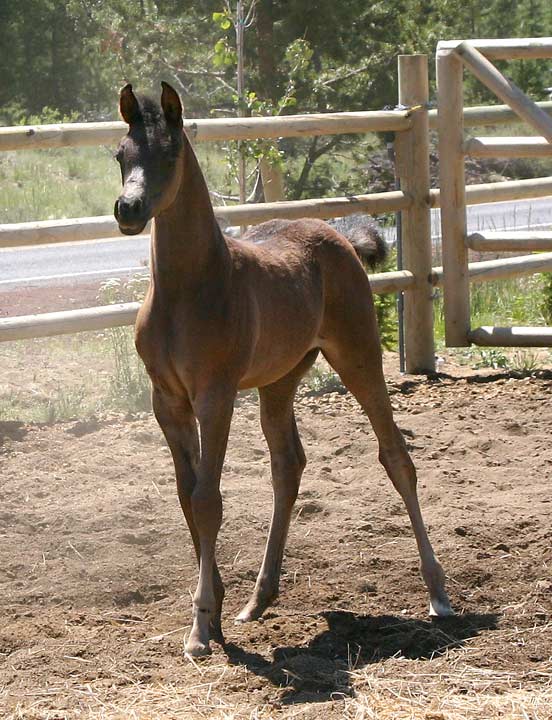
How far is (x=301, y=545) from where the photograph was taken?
489cm

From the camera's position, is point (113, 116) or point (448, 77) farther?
point (113, 116)

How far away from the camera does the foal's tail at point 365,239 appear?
16.6ft

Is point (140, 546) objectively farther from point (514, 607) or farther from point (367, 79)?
point (367, 79)

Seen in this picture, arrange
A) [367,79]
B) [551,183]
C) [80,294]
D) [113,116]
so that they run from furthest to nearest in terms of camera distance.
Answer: [113,116] → [367,79] → [80,294] → [551,183]

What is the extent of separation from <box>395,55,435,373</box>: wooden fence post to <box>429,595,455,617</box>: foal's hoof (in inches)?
149

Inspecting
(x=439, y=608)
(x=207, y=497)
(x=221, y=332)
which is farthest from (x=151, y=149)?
(x=439, y=608)

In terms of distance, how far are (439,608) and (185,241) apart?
1.71 m

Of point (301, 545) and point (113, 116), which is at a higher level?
point (113, 116)

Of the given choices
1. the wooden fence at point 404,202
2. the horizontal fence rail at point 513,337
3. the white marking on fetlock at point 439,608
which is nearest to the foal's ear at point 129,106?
the white marking on fetlock at point 439,608

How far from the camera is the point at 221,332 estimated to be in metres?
3.88

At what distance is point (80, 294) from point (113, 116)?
45.5 feet

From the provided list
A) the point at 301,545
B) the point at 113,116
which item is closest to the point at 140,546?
the point at 301,545

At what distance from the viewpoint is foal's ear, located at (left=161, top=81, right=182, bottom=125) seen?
12.0 ft

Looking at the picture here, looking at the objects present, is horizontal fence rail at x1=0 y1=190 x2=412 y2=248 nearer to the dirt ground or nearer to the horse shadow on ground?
the dirt ground
